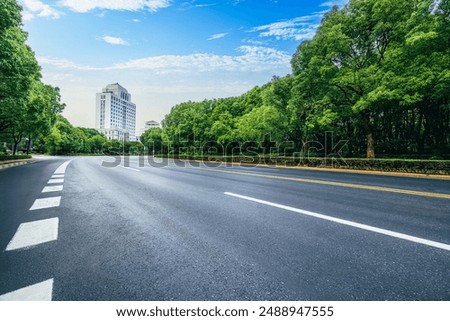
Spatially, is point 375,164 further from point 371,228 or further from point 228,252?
point 228,252

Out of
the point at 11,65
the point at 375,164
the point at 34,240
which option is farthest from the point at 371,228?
the point at 11,65

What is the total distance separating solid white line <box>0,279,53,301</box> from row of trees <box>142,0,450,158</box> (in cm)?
1875

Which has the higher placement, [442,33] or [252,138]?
[442,33]

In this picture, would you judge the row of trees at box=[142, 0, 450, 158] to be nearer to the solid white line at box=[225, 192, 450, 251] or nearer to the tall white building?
the solid white line at box=[225, 192, 450, 251]

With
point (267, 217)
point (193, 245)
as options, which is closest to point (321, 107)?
point (267, 217)

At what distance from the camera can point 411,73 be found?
15172 millimetres

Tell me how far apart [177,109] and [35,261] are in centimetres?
5971

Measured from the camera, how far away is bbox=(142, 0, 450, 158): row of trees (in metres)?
14.6

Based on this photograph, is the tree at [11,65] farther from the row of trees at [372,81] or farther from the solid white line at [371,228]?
the row of trees at [372,81]

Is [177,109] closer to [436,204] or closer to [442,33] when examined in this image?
[442,33]

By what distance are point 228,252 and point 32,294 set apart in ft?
5.87

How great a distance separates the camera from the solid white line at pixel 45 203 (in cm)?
483

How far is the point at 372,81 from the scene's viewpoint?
56.3 ft

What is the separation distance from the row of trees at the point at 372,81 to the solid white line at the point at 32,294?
1875cm
